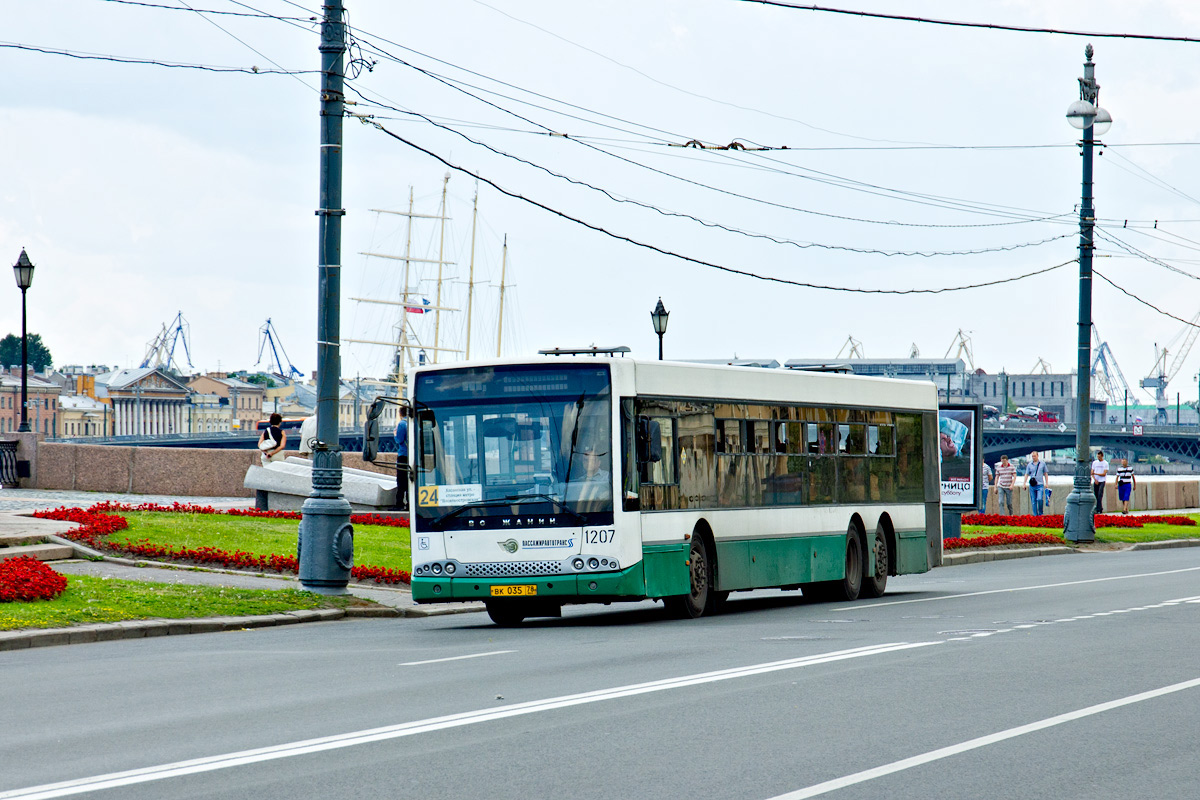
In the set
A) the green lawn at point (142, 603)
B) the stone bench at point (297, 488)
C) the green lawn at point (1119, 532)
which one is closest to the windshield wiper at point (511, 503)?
the green lawn at point (142, 603)

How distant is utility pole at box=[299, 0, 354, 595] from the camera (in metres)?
17.9

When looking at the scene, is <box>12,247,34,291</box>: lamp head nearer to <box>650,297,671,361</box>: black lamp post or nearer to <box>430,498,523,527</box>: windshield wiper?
<box>650,297,671,361</box>: black lamp post

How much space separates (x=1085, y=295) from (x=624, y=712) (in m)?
26.6

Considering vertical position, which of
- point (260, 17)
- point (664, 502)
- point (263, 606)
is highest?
point (260, 17)

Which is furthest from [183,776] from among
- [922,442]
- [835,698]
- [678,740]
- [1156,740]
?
[922,442]

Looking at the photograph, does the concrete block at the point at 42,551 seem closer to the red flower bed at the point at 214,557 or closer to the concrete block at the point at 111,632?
the red flower bed at the point at 214,557

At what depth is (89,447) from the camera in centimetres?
3466

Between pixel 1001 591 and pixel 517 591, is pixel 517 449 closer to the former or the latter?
pixel 517 591

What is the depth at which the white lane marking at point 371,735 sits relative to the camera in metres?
7.00

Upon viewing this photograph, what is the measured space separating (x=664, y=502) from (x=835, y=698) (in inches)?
266

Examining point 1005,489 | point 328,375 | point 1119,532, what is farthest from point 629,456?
point 1005,489

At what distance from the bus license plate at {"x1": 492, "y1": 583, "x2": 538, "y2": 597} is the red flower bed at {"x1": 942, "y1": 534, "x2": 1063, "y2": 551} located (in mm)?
16507

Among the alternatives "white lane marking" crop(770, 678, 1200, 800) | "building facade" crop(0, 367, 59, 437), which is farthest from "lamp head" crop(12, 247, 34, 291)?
"building facade" crop(0, 367, 59, 437)

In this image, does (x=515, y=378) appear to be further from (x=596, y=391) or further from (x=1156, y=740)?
(x=1156, y=740)
